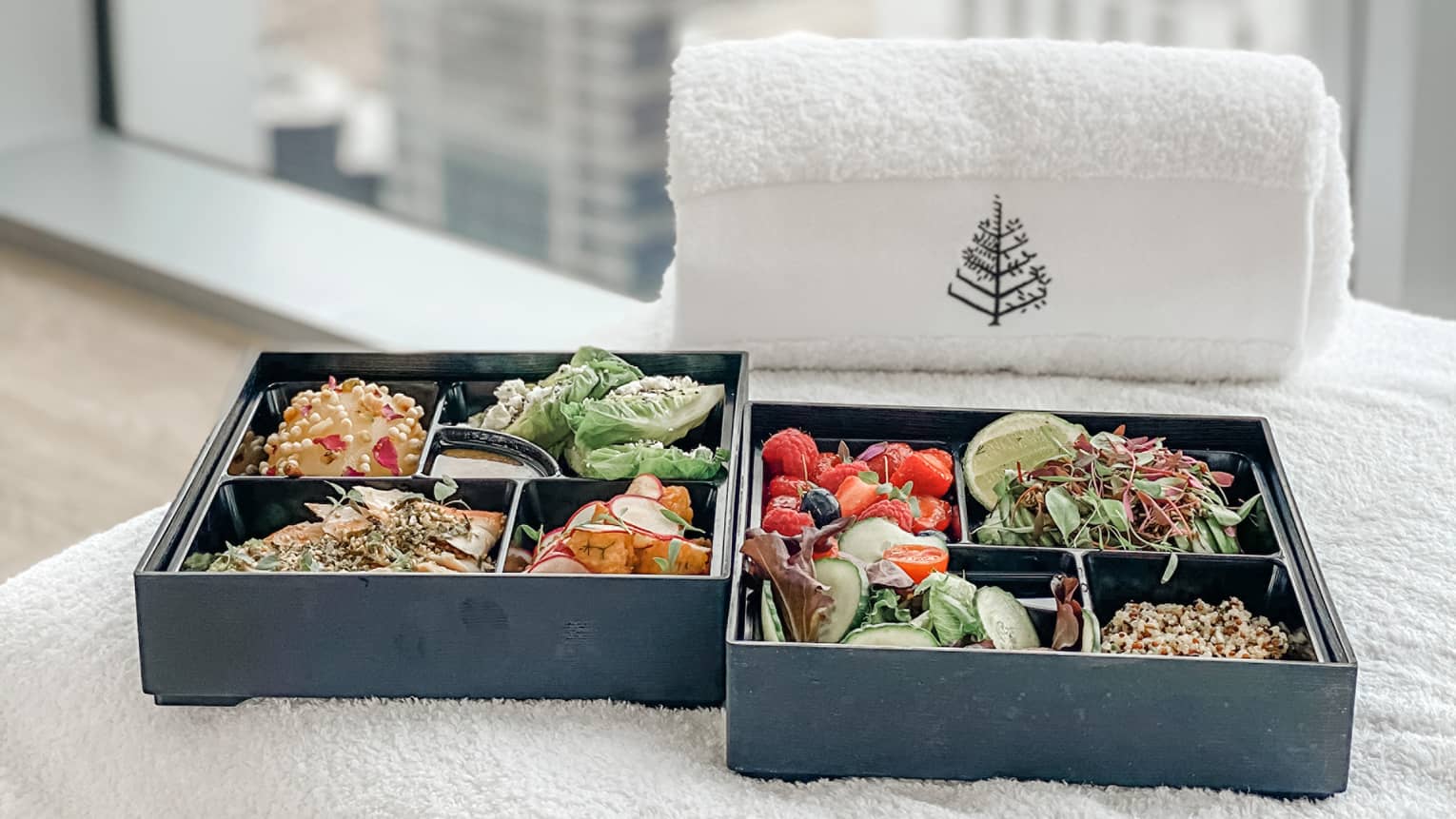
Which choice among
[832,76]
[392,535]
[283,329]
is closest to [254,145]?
[283,329]

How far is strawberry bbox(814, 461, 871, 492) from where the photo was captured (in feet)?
3.21

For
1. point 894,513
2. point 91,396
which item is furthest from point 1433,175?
point 91,396

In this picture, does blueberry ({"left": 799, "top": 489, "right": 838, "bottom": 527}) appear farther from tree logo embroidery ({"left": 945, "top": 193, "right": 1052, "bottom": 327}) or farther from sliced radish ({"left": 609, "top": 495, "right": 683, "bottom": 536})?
tree logo embroidery ({"left": 945, "top": 193, "right": 1052, "bottom": 327})

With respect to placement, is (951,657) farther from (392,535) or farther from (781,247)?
(781,247)

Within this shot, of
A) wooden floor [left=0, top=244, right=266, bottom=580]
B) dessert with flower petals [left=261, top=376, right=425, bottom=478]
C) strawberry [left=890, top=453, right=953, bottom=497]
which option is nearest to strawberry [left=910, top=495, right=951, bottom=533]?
strawberry [left=890, top=453, right=953, bottom=497]

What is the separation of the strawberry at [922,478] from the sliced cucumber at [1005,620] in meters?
0.13

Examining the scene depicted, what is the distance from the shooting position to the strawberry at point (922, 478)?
3.25 feet

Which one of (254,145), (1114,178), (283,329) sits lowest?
(283,329)

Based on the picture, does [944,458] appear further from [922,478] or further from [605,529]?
[605,529]

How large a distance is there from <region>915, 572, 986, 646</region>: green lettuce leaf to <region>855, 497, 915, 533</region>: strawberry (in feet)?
0.24

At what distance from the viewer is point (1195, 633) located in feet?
2.81

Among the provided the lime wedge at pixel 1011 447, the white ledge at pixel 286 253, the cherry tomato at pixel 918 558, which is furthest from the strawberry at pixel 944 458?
the white ledge at pixel 286 253

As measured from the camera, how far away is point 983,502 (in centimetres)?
99

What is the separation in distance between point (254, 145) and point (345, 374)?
1902mm
